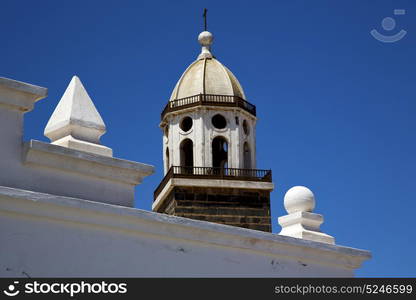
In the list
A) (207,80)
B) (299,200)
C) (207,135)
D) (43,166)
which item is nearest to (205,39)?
(207,80)

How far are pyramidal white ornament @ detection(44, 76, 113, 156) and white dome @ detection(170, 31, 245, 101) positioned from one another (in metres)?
23.1

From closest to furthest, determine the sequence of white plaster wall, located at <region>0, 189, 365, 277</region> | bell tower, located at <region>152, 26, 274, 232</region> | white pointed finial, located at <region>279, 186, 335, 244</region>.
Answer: white plaster wall, located at <region>0, 189, 365, 277</region> < white pointed finial, located at <region>279, 186, 335, 244</region> < bell tower, located at <region>152, 26, 274, 232</region>

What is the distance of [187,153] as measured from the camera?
3177cm

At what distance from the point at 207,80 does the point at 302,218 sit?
22675 millimetres

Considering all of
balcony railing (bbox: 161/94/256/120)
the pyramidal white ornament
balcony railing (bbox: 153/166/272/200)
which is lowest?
the pyramidal white ornament

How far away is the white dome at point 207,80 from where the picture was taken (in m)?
31.2

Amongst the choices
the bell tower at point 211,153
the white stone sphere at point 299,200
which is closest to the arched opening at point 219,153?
the bell tower at point 211,153

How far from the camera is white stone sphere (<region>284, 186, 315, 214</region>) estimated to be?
29.8 feet

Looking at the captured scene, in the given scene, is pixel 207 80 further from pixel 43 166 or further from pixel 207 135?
pixel 43 166

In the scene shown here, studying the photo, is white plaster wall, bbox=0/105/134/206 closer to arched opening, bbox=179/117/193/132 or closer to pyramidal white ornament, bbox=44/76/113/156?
pyramidal white ornament, bbox=44/76/113/156

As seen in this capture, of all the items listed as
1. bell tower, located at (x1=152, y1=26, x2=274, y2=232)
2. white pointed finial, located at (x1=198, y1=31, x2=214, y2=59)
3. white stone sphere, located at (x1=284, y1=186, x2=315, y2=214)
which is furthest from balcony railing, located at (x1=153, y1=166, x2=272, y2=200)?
white stone sphere, located at (x1=284, y1=186, x2=315, y2=214)

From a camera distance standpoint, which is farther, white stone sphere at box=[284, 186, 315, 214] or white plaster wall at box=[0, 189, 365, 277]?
white stone sphere at box=[284, 186, 315, 214]

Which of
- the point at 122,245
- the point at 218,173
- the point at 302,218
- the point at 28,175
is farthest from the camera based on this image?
the point at 218,173

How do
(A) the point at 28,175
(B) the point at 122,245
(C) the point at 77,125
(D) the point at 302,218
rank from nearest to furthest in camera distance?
1. (A) the point at 28,175
2. (B) the point at 122,245
3. (C) the point at 77,125
4. (D) the point at 302,218
